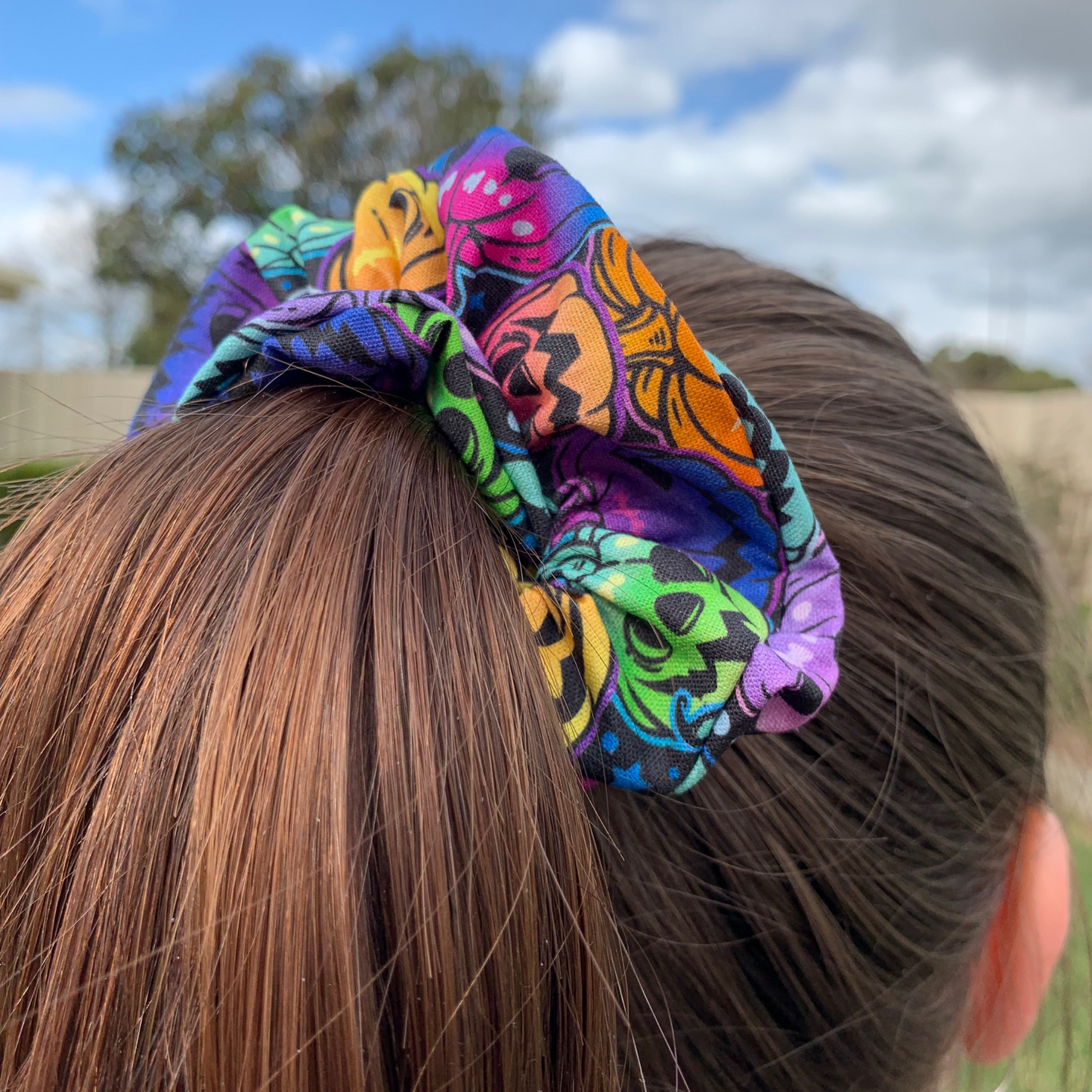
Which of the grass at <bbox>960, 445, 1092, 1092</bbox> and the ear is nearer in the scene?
the ear

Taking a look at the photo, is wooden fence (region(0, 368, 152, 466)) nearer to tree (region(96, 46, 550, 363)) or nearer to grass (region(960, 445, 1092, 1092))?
grass (region(960, 445, 1092, 1092))

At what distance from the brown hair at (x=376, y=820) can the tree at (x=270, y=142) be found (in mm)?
15308

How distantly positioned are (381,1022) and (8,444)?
67cm

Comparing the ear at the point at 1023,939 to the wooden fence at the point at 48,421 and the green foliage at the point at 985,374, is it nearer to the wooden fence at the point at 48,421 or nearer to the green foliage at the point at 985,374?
the green foliage at the point at 985,374

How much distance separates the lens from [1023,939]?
0.83 m

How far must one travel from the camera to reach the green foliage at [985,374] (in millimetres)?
1212

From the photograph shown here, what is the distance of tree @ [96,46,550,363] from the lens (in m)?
14.5

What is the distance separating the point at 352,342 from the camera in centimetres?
56

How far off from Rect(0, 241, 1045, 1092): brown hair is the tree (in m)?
15.3

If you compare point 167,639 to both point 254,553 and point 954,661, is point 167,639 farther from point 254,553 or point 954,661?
point 954,661

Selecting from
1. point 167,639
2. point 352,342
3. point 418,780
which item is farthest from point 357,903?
point 352,342

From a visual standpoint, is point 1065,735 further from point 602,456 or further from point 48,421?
point 48,421

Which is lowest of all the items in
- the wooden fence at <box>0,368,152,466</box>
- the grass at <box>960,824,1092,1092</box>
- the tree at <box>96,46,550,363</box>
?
the grass at <box>960,824,1092,1092</box>

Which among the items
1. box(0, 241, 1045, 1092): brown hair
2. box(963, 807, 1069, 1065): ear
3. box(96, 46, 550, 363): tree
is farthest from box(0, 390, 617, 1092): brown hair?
box(96, 46, 550, 363): tree
